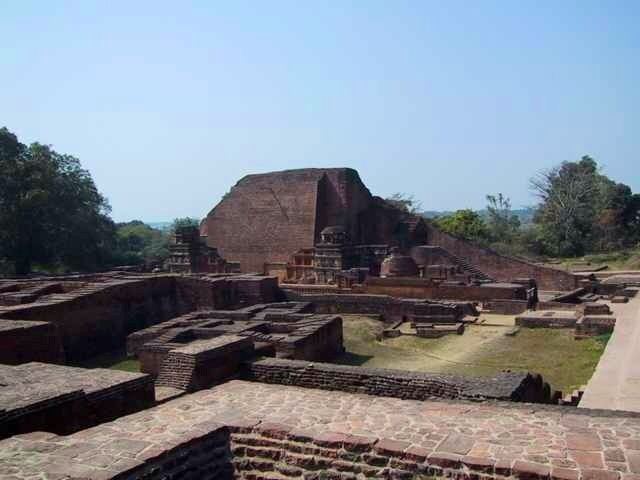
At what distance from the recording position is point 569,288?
22516 millimetres

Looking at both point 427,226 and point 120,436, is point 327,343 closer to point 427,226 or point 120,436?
point 120,436

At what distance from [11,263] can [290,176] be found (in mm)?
14486

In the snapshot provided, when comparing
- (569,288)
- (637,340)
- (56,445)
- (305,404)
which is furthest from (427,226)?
(56,445)

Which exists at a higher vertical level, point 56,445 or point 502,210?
point 502,210

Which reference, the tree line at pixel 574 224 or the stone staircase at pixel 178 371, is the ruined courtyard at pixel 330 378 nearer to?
the stone staircase at pixel 178 371

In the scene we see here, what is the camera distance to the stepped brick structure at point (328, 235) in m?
24.2

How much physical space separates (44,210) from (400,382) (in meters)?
25.7

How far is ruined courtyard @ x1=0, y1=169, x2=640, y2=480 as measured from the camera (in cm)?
479

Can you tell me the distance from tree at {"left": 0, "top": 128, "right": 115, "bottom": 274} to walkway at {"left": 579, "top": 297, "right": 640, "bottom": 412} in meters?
24.9

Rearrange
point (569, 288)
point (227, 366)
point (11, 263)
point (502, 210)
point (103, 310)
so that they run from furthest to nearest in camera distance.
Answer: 1. point (502, 210)
2. point (11, 263)
3. point (569, 288)
4. point (103, 310)
5. point (227, 366)

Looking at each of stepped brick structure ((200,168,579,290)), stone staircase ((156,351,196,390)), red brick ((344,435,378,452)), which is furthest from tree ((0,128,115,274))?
red brick ((344,435,378,452))

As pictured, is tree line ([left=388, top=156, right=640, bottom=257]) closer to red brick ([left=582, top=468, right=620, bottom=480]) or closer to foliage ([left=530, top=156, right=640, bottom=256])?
foliage ([left=530, top=156, right=640, bottom=256])

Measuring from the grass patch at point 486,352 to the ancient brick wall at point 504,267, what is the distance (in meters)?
8.54

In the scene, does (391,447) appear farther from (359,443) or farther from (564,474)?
(564,474)
